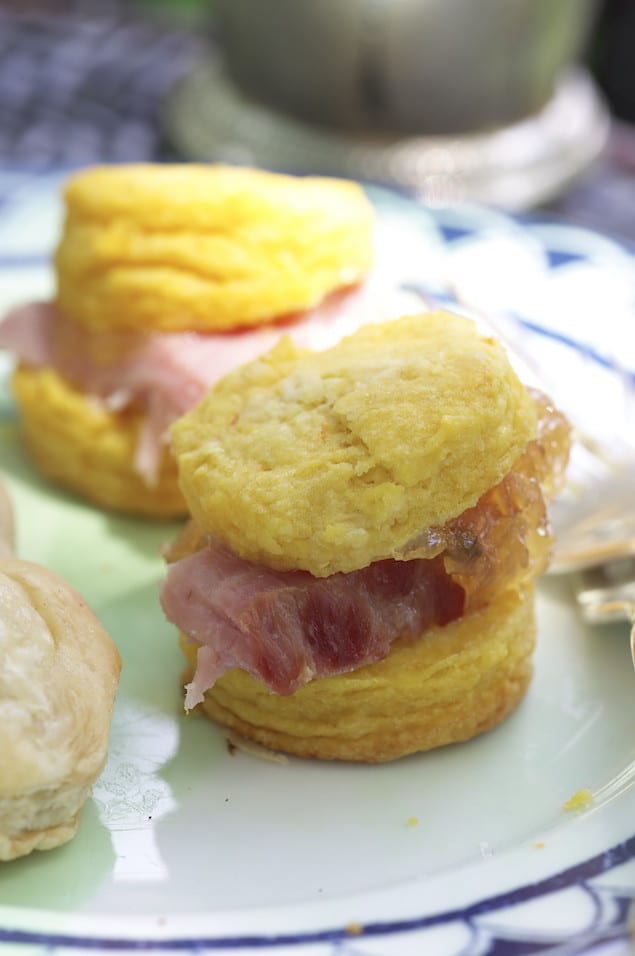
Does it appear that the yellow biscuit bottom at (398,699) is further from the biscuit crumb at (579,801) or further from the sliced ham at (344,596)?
the biscuit crumb at (579,801)

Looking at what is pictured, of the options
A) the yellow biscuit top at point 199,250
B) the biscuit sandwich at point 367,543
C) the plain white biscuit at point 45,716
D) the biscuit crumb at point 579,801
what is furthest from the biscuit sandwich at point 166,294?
the biscuit crumb at point 579,801

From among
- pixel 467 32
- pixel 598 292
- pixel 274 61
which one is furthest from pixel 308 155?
pixel 598 292

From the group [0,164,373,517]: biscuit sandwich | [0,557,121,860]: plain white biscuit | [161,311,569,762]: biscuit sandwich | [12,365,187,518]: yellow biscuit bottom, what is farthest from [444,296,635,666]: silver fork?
[0,557,121,860]: plain white biscuit

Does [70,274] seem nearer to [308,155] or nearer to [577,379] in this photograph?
[577,379]

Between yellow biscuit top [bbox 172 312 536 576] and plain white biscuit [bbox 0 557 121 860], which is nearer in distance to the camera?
plain white biscuit [bbox 0 557 121 860]

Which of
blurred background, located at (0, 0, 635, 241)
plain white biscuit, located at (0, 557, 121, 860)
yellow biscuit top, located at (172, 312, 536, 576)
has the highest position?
yellow biscuit top, located at (172, 312, 536, 576)

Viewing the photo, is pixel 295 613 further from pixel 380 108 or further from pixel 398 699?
pixel 380 108

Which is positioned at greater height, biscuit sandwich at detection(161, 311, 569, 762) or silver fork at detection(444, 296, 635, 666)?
biscuit sandwich at detection(161, 311, 569, 762)

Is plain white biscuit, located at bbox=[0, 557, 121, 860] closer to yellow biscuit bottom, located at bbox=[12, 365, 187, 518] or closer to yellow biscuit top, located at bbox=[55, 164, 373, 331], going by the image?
yellow biscuit bottom, located at bbox=[12, 365, 187, 518]
